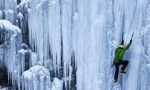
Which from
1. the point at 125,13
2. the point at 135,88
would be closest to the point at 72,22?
the point at 125,13

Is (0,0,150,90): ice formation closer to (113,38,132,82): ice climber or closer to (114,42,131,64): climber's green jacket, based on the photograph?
(113,38,132,82): ice climber

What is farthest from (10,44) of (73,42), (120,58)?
(120,58)

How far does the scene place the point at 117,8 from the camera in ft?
34.5

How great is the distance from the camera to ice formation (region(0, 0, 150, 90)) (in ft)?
33.5

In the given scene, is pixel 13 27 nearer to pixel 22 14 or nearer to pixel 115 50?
pixel 22 14

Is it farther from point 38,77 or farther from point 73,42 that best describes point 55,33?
point 38,77

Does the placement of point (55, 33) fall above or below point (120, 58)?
above

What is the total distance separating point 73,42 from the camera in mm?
11695

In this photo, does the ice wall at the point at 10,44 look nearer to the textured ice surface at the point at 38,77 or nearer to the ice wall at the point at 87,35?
the ice wall at the point at 87,35

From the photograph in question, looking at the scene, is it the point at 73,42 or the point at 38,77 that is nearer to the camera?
the point at 73,42

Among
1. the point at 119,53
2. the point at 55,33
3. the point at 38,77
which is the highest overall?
the point at 55,33

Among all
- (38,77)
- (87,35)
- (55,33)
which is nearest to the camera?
(87,35)

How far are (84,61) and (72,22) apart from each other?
114cm

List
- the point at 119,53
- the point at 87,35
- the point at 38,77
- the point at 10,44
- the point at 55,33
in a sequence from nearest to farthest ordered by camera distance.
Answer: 1. the point at 119,53
2. the point at 87,35
3. the point at 55,33
4. the point at 38,77
5. the point at 10,44
